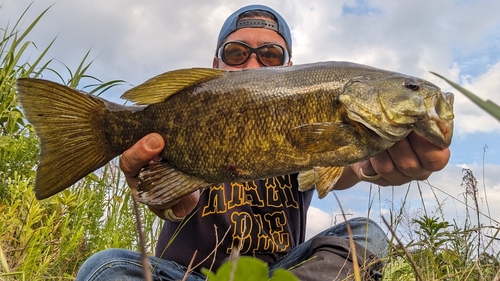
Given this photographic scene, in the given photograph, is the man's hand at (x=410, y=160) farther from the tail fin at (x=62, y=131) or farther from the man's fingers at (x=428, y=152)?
the tail fin at (x=62, y=131)

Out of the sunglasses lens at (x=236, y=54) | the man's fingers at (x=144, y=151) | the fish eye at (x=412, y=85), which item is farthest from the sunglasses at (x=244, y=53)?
the fish eye at (x=412, y=85)

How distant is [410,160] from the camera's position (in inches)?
81.0

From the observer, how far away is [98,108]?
76.6 inches

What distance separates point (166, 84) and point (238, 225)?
1.33 metres

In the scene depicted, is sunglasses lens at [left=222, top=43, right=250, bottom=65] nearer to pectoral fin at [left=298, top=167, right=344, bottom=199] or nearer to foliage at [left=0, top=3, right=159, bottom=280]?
foliage at [left=0, top=3, right=159, bottom=280]

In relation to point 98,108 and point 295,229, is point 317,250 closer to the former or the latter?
point 295,229

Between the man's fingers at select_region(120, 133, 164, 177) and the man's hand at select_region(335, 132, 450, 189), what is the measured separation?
1056 millimetres

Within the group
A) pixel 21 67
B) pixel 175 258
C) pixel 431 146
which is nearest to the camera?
pixel 431 146

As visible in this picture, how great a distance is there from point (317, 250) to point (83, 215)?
68.4 inches

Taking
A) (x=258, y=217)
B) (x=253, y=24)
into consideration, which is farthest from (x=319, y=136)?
(x=253, y=24)

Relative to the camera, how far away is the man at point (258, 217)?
208 centimetres

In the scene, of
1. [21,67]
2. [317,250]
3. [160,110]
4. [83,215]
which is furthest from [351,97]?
[21,67]

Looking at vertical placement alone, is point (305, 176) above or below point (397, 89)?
below

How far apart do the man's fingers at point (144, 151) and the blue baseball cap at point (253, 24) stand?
7.40 ft
